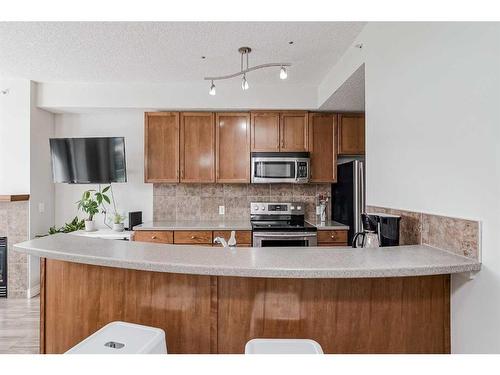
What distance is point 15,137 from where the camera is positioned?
12.1ft

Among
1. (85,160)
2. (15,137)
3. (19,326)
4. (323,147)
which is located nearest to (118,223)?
(85,160)

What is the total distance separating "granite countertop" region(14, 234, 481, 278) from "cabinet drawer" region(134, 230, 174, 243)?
188 centimetres

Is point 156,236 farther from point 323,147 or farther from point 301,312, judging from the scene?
point 301,312

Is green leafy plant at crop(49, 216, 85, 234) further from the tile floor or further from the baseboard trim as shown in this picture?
the tile floor

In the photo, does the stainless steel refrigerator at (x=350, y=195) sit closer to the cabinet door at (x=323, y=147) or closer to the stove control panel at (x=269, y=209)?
the cabinet door at (x=323, y=147)

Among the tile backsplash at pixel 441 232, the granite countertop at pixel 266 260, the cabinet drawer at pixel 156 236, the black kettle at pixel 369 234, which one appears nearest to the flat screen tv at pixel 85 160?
the cabinet drawer at pixel 156 236

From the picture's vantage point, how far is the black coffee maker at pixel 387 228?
1.72 metres

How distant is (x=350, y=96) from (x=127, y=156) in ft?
9.68

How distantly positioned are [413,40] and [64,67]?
10.8ft

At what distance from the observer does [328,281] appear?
4.66 ft

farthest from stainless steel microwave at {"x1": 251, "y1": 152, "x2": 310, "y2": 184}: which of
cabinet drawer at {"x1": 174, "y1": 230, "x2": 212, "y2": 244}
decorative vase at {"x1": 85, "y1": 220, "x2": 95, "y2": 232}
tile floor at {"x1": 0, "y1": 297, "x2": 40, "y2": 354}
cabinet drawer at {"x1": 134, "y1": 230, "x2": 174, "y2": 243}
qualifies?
tile floor at {"x1": 0, "y1": 297, "x2": 40, "y2": 354}

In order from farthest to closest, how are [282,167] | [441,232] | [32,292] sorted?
[282,167]
[32,292]
[441,232]

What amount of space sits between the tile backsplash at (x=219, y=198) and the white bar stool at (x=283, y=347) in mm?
3015

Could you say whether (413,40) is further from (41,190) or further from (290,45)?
(41,190)
